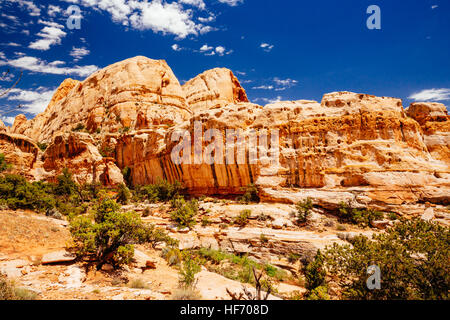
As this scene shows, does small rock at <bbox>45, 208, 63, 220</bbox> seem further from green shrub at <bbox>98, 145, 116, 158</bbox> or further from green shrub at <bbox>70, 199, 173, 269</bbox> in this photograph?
green shrub at <bbox>98, 145, 116, 158</bbox>

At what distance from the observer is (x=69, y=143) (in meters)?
29.6

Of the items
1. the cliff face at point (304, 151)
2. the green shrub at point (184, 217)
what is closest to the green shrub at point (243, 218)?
the cliff face at point (304, 151)

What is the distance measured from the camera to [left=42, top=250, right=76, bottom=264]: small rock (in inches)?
332

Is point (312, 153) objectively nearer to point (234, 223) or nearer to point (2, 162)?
point (234, 223)

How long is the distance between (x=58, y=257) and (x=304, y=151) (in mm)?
18709

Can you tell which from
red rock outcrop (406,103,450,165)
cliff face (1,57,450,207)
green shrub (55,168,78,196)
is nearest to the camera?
cliff face (1,57,450,207)

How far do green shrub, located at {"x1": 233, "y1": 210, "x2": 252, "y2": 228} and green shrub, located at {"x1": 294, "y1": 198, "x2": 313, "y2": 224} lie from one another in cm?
370

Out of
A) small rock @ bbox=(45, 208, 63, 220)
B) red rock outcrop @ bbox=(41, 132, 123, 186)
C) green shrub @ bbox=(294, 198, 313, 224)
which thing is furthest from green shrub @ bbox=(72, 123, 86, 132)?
green shrub @ bbox=(294, 198, 313, 224)

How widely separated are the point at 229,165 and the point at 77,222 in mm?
14629

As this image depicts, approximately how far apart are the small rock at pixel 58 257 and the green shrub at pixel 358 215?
55.1 ft

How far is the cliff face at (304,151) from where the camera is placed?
1784 centimetres

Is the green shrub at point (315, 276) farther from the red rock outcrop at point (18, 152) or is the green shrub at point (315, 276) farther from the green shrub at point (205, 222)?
the red rock outcrop at point (18, 152)

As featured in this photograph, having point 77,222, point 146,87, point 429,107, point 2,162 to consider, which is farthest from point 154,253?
point 146,87

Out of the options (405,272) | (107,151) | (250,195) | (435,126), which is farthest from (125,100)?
(435,126)
